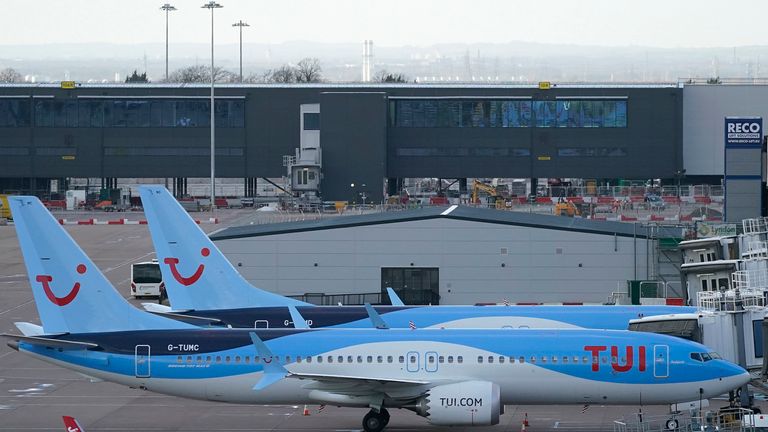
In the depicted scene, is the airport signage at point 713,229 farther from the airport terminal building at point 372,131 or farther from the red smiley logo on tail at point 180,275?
the airport terminal building at point 372,131

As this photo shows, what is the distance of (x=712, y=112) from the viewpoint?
434 ft

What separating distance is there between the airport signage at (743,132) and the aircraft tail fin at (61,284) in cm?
4170

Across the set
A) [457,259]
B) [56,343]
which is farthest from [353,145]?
[56,343]

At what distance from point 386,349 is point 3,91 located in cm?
10480

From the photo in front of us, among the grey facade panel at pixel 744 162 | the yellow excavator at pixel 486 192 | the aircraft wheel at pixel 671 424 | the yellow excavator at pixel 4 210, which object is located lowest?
the aircraft wheel at pixel 671 424

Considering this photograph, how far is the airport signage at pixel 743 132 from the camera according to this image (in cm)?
7138

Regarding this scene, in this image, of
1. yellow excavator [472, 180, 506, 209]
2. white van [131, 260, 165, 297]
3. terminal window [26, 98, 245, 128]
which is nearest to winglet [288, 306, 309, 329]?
white van [131, 260, 165, 297]

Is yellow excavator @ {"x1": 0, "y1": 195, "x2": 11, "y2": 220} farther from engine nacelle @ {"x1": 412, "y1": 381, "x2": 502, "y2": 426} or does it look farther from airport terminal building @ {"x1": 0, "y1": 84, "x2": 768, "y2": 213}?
engine nacelle @ {"x1": 412, "y1": 381, "x2": 502, "y2": 426}

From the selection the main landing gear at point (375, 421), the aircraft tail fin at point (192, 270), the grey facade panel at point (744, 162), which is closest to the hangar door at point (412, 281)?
the aircraft tail fin at point (192, 270)

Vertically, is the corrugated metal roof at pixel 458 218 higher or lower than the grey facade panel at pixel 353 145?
lower

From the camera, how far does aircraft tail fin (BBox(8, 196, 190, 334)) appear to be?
131ft

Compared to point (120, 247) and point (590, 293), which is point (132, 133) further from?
point (590, 293)

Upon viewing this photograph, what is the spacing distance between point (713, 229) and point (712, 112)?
67661 millimetres

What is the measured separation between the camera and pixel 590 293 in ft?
208
